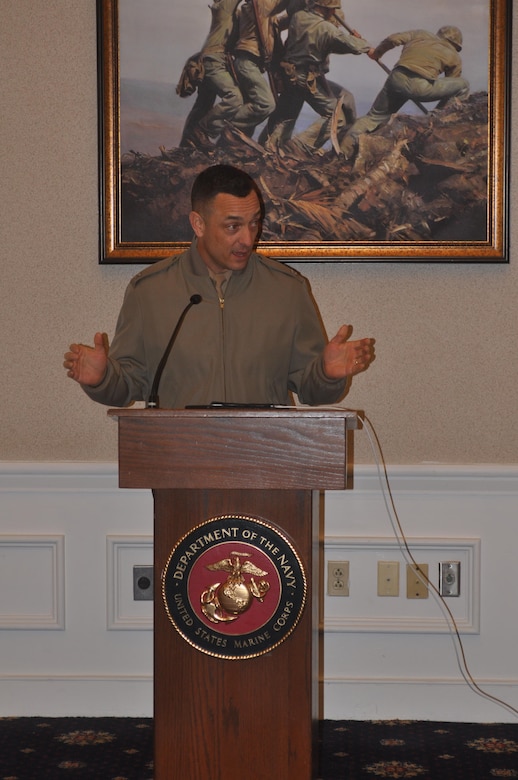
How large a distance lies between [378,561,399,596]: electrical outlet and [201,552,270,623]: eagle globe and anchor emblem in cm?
120

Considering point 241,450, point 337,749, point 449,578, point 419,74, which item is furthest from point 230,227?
point 337,749

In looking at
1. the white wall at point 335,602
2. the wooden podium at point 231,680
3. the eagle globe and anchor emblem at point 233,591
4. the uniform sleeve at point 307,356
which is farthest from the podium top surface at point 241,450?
the white wall at point 335,602

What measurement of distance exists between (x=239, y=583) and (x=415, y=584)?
1.27 meters

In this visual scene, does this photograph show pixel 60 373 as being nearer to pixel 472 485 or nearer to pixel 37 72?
pixel 37 72

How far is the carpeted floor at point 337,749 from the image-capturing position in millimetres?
2396

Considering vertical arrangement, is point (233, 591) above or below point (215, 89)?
below

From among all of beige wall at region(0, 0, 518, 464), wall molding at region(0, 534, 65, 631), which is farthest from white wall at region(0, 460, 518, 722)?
beige wall at region(0, 0, 518, 464)

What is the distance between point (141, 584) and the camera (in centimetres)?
290

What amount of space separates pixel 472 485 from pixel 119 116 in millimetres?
1600

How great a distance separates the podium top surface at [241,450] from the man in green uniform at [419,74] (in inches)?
57.3

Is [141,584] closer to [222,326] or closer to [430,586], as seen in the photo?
[430,586]

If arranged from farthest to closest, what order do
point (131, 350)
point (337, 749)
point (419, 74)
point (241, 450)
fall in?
point (419, 74) → point (337, 749) → point (131, 350) → point (241, 450)

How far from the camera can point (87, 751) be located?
2.57 metres

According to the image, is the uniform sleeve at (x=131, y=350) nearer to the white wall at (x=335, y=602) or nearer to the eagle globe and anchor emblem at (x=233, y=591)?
the eagle globe and anchor emblem at (x=233, y=591)
